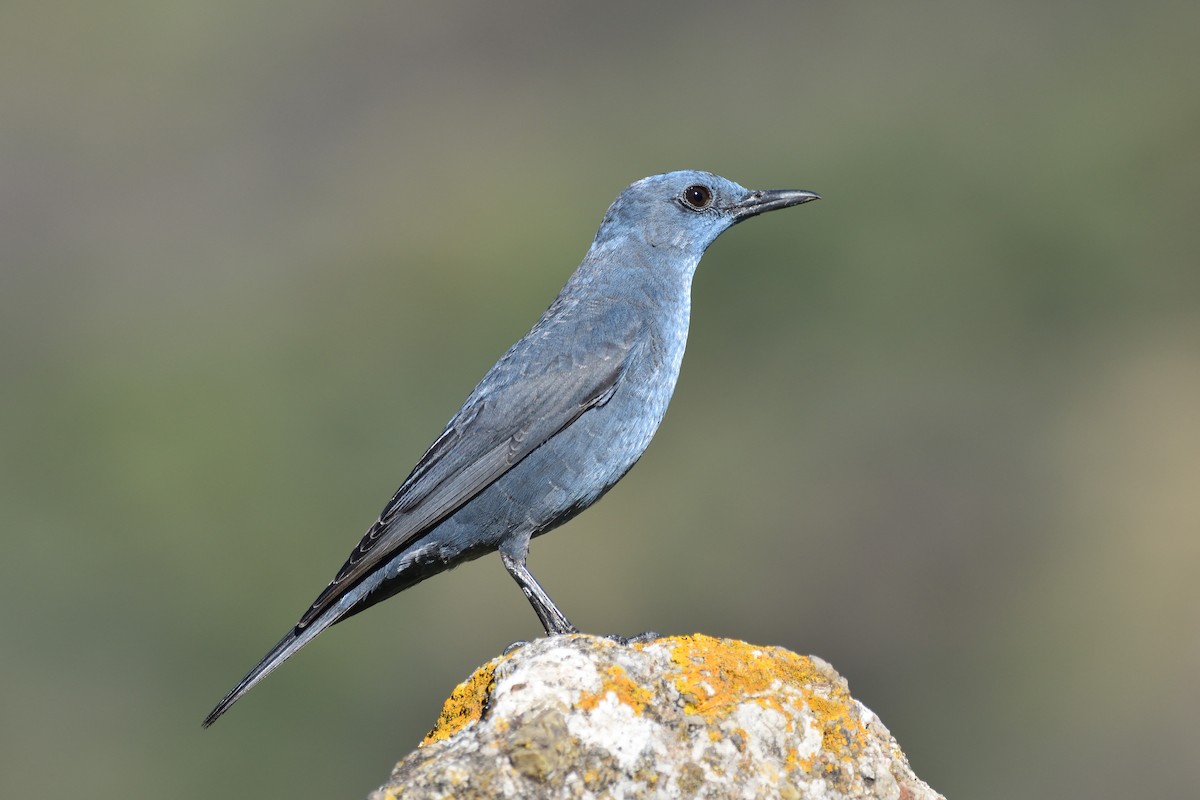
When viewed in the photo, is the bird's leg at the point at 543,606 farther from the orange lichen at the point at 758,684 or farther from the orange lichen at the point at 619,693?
the orange lichen at the point at 619,693

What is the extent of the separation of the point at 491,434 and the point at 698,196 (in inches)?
77.6

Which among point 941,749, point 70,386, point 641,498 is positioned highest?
point 70,386

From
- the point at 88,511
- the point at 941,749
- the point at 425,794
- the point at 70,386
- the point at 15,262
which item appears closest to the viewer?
the point at 425,794

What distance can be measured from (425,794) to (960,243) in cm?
1601

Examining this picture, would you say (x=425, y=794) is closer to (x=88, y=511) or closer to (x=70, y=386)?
(x=88, y=511)

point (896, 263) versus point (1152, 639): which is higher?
point (896, 263)

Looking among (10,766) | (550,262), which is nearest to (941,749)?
(10,766)

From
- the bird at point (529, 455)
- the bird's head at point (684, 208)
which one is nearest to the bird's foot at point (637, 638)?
the bird at point (529, 455)

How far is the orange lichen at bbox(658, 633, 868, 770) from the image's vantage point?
5039 mm

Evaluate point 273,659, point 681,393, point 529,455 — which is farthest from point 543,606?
point 681,393

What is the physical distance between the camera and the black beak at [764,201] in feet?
26.1

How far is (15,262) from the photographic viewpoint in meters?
23.2

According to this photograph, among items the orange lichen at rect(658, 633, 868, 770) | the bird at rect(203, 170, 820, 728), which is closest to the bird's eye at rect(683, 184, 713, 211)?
the bird at rect(203, 170, 820, 728)

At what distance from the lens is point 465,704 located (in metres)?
5.39
